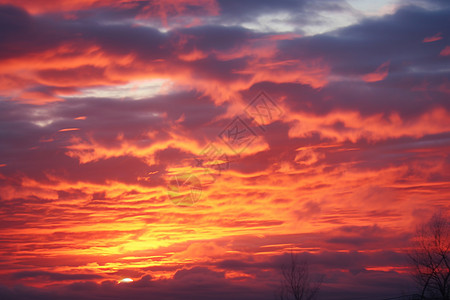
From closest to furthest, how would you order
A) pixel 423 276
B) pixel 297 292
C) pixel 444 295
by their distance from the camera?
pixel 444 295
pixel 423 276
pixel 297 292

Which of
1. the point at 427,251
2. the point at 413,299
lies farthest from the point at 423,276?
the point at 413,299

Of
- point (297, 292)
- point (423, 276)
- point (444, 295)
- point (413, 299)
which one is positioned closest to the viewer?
point (444, 295)

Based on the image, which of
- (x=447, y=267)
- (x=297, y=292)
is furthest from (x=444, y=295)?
(x=297, y=292)

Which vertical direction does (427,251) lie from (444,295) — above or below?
above

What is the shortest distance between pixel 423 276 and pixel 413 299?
14459mm

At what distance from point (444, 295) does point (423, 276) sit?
429cm

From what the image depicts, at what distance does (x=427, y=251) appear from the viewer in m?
56.3

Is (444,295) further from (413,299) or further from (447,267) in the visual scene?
A: (413,299)

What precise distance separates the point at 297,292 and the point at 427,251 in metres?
16.5

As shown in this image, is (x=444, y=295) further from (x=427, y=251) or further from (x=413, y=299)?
(x=413, y=299)

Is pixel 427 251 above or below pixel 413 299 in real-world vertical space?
above

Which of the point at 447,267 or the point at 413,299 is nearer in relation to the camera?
the point at 447,267

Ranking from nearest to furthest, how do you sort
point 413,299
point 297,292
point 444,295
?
point 444,295, point 297,292, point 413,299

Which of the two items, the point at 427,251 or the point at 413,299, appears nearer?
the point at 427,251
